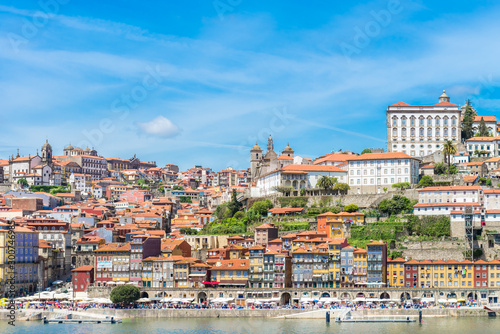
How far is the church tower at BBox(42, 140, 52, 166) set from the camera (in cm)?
13080

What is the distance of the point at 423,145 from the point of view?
3787 inches

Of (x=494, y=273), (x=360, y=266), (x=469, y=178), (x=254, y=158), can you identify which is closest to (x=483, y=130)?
(x=469, y=178)

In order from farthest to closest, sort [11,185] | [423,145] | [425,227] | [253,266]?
1. [11,185]
2. [423,145]
3. [425,227]
4. [253,266]

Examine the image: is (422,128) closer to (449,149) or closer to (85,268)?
(449,149)

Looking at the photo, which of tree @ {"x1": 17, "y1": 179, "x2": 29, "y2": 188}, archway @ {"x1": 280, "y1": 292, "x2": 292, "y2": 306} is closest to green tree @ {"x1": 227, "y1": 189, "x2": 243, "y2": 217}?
archway @ {"x1": 280, "y1": 292, "x2": 292, "y2": 306}

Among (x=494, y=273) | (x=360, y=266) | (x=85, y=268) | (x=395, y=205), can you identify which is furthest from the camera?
(x=395, y=205)

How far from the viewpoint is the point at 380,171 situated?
286 feet

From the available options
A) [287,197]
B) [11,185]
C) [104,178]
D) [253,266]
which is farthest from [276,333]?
[104,178]

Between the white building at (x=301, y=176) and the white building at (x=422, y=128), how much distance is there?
1032 cm

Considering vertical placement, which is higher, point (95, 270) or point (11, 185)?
point (11, 185)

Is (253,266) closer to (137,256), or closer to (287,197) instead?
(137,256)

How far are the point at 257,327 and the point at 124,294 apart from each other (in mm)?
12714

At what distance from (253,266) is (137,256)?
1057cm

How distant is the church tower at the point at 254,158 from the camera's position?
364 ft
